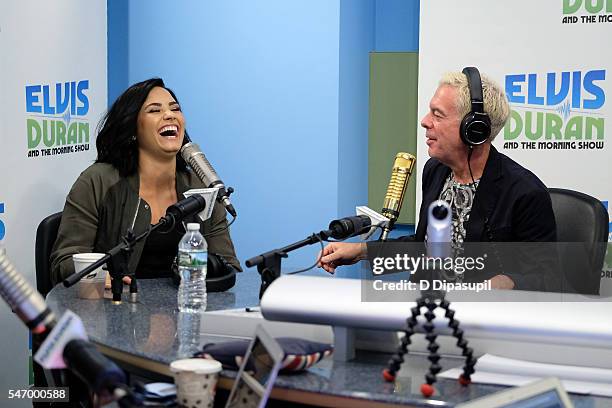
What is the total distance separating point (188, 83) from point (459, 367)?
9.49 ft

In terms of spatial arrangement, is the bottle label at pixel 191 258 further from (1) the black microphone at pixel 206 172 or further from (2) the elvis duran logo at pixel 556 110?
(2) the elvis duran logo at pixel 556 110

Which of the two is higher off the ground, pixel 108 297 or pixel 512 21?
pixel 512 21

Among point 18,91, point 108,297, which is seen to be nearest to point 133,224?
point 108,297

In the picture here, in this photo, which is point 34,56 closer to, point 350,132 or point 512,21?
point 350,132

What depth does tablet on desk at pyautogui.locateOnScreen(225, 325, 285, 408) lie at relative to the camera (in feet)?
5.68

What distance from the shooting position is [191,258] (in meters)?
2.76

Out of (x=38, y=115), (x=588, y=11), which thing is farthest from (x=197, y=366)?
(x=588, y=11)

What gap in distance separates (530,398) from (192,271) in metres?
1.46

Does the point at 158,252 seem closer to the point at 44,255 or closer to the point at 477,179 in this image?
the point at 44,255

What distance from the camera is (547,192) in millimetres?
2984

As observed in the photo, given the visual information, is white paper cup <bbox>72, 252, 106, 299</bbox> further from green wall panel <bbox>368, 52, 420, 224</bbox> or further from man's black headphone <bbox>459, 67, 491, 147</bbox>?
green wall panel <bbox>368, 52, 420, 224</bbox>

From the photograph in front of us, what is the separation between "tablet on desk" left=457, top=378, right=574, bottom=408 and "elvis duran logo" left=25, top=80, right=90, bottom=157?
288cm


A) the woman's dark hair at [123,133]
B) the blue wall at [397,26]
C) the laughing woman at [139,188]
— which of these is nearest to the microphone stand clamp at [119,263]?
the laughing woman at [139,188]

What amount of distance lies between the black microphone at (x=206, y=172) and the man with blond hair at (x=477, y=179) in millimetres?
373
